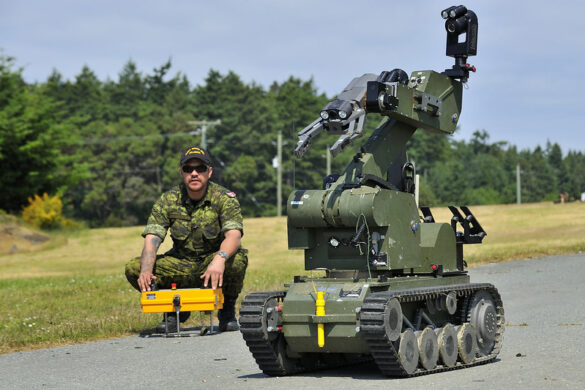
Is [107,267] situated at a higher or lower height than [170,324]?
higher

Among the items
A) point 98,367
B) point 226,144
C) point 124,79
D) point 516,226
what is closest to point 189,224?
point 98,367

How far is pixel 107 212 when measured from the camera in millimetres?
93250

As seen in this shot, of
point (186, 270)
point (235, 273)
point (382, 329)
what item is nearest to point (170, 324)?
point (186, 270)

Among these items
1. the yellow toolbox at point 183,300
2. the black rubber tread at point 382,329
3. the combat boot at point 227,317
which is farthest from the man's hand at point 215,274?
the black rubber tread at point 382,329

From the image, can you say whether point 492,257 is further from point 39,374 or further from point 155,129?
point 155,129

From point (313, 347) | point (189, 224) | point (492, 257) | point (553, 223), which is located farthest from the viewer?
point (553, 223)

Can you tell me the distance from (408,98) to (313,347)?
2905 mm

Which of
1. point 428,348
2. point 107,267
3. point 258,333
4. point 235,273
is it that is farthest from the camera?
point 107,267

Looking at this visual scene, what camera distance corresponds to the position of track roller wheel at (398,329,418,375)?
8.49 meters

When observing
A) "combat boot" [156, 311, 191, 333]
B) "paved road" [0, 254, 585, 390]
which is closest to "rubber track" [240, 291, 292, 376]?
"paved road" [0, 254, 585, 390]

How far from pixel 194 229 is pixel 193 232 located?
0.16ft

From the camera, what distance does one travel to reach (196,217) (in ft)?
39.1

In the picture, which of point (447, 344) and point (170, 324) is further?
point (170, 324)

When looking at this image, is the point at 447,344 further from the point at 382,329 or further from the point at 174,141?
the point at 174,141
